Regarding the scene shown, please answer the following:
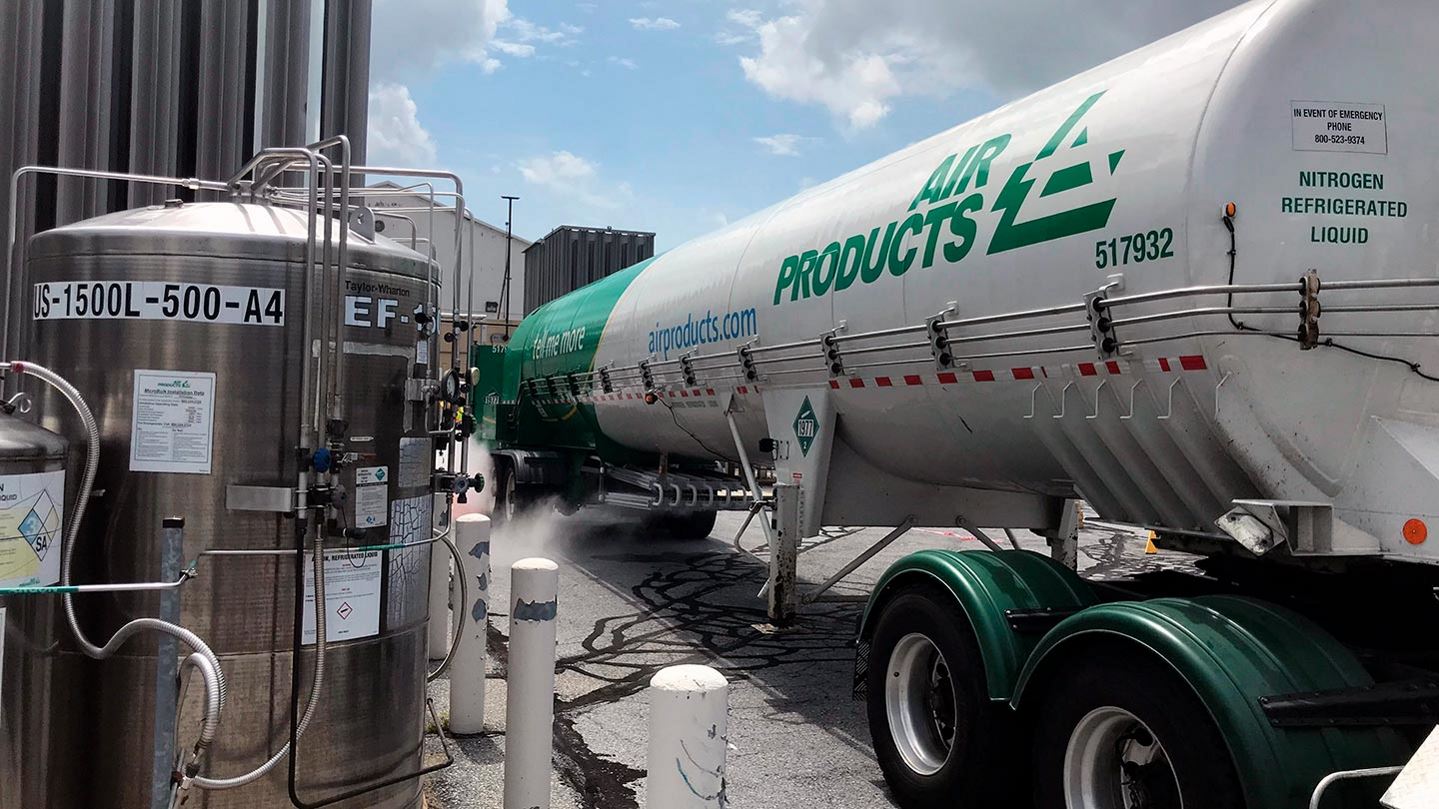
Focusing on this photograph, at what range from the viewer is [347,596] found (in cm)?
388

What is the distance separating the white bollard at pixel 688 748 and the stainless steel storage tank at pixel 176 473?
1.44 meters

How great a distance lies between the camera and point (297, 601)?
12.0 ft

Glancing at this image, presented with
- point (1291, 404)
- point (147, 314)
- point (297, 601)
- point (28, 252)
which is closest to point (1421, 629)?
point (1291, 404)

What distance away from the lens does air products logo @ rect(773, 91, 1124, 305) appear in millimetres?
4730

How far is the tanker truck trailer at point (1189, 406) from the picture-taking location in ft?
11.1

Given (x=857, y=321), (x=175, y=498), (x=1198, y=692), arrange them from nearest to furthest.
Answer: (x=1198, y=692) → (x=175, y=498) → (x=857, y=321)

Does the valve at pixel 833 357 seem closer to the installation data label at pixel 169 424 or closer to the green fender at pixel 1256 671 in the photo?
the green fender at pixel 1256 671

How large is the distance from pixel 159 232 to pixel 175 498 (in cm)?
90

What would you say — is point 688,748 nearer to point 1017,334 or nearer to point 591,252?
point 1017,334

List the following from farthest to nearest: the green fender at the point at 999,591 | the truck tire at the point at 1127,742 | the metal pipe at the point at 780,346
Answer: the metal pipe at the point at 780,346
the green fender at the point at 999,591
the truck tire at the point at 1127,742

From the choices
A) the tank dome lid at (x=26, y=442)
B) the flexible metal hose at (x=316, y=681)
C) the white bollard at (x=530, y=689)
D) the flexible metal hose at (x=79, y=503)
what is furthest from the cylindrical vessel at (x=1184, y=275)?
the tank dome lid at (x=26, y=442)

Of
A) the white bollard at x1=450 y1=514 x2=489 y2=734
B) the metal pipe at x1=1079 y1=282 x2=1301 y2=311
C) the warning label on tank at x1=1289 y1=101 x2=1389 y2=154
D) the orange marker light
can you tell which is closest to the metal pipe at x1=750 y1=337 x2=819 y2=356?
the white bollard at x1=450 y1=514 x2=489 y2=734

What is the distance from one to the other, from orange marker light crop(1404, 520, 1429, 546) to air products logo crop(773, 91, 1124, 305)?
5.31 feet

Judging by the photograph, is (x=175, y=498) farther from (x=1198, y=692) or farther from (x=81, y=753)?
(x=1198, y=692)
